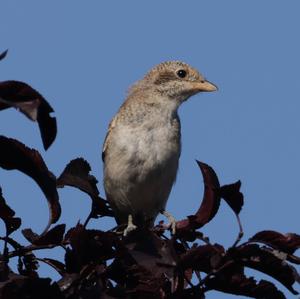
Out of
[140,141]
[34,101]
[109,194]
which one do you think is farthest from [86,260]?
[109,194]

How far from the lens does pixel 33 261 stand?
335 centimetres

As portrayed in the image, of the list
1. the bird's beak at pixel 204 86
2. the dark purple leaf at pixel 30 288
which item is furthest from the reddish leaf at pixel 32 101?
the bird's beak at pixel 204 86

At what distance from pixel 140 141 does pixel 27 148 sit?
3904mm

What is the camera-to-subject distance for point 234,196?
3.33m

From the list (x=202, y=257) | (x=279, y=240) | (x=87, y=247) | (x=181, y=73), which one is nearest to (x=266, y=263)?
(x=279, y=240)

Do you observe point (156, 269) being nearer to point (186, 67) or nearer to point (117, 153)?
point (117, 153)

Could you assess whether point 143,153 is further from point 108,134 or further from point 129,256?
point 129,256

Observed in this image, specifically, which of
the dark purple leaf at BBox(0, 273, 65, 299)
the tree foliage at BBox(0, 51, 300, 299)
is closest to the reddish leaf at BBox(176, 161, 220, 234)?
the tree foliage at BBox(0, 51, 300, 299)

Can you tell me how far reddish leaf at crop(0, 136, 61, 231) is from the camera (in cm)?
325

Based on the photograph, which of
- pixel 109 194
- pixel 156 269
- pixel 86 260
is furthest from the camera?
pixel 109 194

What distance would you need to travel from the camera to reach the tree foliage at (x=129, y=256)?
3.01 meters

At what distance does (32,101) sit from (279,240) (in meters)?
1.24

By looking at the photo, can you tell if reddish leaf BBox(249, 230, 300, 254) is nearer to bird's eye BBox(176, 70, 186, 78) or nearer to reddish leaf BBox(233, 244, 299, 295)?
reddish leaf BBox(233, 244, 299, 295)

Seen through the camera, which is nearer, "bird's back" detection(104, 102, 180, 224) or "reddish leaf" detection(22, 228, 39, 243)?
"reddish leaf" detection(22, 228, 39, 243)
